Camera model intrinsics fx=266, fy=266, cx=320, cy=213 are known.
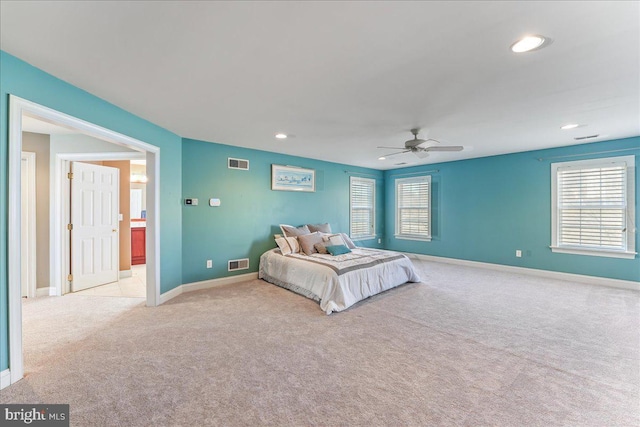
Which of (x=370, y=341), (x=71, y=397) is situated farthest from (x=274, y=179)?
(x=71, y=397)

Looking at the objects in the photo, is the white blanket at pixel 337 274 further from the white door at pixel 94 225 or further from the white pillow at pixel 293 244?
the white door at pixel 94 225

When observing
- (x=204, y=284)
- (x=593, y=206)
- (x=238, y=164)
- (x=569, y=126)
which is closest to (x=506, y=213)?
(x=593, y=206)

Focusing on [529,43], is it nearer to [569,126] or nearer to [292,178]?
[569,126]

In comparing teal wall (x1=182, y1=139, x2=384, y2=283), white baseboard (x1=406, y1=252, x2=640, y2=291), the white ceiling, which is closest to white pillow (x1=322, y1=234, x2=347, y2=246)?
teal wall (x1=182, y1=139, x2=384, y2=283)

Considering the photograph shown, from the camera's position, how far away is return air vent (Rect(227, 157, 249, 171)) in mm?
4676

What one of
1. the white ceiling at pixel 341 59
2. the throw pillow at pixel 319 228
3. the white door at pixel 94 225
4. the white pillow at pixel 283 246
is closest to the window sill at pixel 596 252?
the white ceiling at pixel 341 59

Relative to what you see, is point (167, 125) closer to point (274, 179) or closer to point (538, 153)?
point (274, 179)

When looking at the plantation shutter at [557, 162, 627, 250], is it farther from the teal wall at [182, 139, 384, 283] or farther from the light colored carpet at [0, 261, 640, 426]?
the teal wall at [182, 139, 384, 283]

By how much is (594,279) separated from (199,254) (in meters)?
6.65

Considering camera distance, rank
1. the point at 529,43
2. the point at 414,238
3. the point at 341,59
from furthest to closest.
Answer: the point at 414,238 → the point at 341,59 → the point at 529,43

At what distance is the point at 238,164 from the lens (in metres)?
4.78

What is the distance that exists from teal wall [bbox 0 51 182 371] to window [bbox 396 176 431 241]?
540cm

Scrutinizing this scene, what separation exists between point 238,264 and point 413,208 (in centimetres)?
465

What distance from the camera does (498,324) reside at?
297cm
